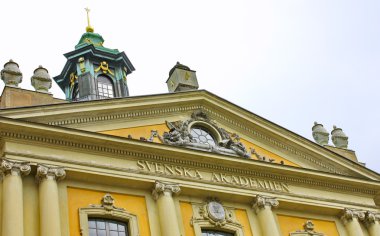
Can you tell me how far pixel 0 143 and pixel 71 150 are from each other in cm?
222

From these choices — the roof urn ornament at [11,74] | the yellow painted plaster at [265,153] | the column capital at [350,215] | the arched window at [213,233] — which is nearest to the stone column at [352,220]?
the column capital at [350,215]

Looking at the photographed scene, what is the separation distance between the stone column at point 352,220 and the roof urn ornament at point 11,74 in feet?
42.1

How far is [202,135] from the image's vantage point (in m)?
26.0

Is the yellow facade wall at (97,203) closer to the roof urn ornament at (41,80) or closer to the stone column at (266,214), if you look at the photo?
the roof urn ornament at (41,80)

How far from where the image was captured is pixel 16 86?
75.4 feet

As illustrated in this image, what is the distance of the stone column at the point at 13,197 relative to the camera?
1933cm

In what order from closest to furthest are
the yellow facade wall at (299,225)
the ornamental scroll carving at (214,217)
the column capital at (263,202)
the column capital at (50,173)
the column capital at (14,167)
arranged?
the column capital at (14,167) < the column capital at (50,173) < the ornamental scroll carving at (214,217) < the column capital at (263,202) < the yellow facade wall at (299,225)

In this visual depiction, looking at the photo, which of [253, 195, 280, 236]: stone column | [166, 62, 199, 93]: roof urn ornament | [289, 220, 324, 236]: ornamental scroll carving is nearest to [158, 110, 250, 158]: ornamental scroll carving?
[166, 62, 199, 93]: roof urn ornament

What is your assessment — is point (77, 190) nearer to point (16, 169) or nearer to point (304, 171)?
point (16, 169)

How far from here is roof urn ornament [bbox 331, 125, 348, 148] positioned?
30281 millimetres

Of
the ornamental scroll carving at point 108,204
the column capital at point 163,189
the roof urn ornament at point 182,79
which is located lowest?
the ornamental scroll carving at point 108,204

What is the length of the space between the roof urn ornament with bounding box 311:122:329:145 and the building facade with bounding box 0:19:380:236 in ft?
0.15

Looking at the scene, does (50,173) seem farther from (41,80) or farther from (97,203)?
(41,80)

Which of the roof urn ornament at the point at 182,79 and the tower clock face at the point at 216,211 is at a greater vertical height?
the roof urn ornament at the point at 182,79
